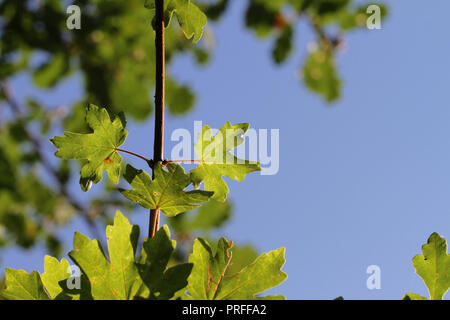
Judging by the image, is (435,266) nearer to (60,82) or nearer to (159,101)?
(159,101)

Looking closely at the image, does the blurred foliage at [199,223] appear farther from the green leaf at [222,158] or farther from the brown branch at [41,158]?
the green leaf at [222,158]

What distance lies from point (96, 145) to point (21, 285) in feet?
1.26

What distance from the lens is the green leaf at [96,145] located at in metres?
1.17

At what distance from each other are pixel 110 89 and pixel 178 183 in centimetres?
338

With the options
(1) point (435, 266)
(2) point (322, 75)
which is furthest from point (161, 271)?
(2) point (322, 75)

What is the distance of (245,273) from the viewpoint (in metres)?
1.04

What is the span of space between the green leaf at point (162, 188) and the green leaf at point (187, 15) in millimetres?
368

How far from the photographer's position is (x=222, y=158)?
3.96 ft

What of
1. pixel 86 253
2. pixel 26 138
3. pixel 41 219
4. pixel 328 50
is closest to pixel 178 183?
pixel 86 253

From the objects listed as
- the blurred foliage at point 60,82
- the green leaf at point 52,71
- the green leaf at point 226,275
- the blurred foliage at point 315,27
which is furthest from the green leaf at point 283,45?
the green leaf at point 226,275

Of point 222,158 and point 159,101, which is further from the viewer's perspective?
point 222,158
